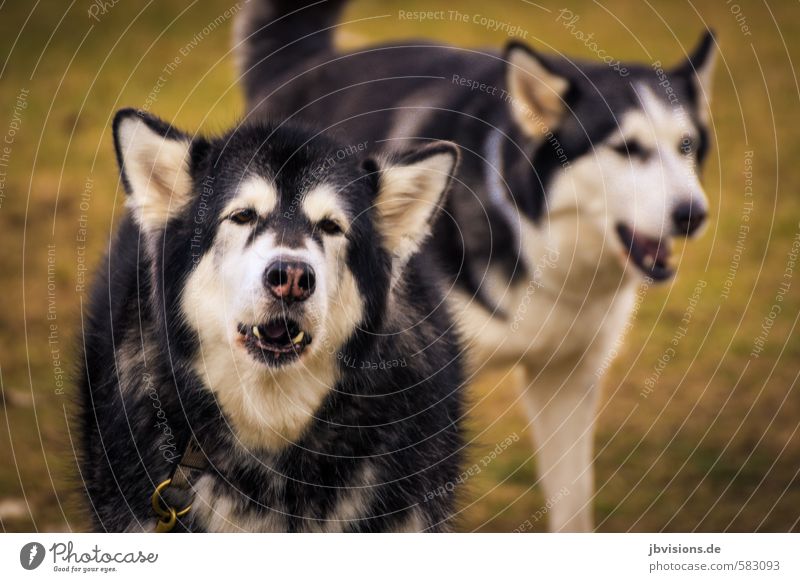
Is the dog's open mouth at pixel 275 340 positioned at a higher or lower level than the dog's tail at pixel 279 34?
lower

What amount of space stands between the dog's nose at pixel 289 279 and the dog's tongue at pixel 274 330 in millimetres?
132

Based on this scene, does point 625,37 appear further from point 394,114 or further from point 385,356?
point 385,356

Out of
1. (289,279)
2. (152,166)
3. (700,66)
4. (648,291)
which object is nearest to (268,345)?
(289,279)

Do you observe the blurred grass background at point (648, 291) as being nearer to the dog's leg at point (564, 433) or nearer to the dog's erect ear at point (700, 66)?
the dog's leg at point (564, 433)

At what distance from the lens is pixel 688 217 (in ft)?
15.4

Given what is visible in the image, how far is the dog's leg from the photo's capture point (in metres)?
5.43

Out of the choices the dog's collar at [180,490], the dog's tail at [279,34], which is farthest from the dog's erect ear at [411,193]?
the dog's tail at [279,34]

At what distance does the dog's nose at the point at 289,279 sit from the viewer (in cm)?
315

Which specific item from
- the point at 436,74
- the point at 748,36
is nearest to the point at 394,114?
the point at 436,74

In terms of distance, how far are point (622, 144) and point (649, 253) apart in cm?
55

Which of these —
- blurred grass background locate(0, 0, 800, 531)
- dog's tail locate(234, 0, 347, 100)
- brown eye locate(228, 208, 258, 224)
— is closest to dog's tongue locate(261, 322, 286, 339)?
brown eye locate(228, 208, 258, 224)

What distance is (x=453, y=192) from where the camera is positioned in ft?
16.9
